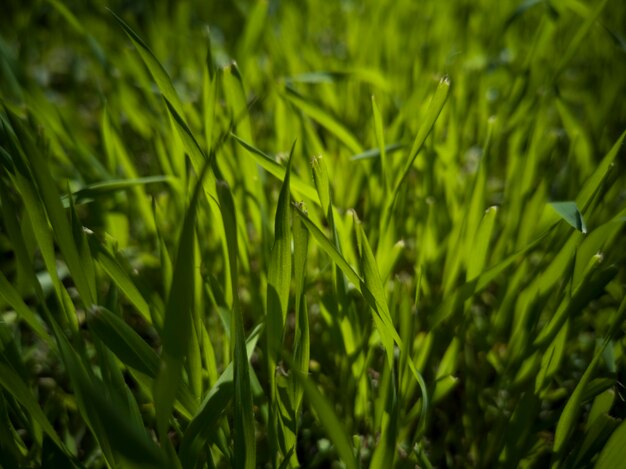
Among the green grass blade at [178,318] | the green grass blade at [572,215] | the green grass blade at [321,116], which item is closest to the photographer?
the green grass blade at [178,318]

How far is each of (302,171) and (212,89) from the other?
0.21 meters

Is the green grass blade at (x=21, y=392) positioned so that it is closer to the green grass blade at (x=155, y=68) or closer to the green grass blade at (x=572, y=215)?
the green grass blade at (x=155, y=68)

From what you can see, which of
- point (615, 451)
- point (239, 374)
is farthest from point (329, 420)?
point (615, 451)

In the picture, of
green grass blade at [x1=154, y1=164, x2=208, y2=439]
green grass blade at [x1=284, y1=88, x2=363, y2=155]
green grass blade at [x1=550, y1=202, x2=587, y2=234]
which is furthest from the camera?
green grass blade at [x1=284, y1=88, x2=363, y2=155]

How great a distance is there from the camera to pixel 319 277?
2.28 ft

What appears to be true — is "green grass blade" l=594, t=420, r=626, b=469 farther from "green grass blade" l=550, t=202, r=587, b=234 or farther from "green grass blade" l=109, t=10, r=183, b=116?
"green grass blade" l=109, t=10, r=183, b=116

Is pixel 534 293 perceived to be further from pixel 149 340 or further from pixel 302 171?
pixel 149 340

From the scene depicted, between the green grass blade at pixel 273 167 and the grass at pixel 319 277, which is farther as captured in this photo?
the green grass blade at pixel 273 167

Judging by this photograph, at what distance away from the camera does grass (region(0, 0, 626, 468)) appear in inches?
17.0

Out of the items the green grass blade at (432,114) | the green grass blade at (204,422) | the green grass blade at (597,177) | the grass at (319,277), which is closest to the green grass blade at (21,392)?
the grass at (319,277)

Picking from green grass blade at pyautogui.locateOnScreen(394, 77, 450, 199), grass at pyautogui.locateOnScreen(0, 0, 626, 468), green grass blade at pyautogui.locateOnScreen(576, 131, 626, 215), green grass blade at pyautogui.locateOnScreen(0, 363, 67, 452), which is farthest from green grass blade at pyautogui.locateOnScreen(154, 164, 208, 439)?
green grass blade at pyautogui.locateOnScreen(576, 131, 626, 215)

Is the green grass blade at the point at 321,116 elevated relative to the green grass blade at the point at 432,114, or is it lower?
lower

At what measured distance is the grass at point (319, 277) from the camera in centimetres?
43

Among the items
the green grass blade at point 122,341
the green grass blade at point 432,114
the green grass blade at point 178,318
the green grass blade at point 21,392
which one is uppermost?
the green grass blade at point 432,114
